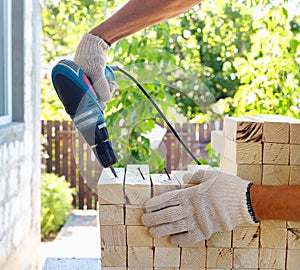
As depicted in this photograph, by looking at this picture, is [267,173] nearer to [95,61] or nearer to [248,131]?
[248,131]

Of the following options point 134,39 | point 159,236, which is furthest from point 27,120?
point 159,236

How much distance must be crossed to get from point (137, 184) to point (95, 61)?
264 mm

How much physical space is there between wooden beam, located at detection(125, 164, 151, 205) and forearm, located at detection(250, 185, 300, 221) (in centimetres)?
21

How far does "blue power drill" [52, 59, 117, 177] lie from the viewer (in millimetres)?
1003

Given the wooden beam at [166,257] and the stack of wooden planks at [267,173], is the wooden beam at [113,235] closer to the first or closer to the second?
the wooden beam at [166,257]

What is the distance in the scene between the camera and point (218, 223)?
44.5 inches

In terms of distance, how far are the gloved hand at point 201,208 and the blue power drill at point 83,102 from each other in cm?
16

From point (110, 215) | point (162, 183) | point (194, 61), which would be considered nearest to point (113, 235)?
point (110, 215)

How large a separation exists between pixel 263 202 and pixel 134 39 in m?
1.70

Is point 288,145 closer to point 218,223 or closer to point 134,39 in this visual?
point 218,223

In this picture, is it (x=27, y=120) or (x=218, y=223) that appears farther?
(x=27, y=120)

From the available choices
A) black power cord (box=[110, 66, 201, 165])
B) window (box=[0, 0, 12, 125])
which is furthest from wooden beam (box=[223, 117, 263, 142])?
window (box=[0, 0, 12, 125])

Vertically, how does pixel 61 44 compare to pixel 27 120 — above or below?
above

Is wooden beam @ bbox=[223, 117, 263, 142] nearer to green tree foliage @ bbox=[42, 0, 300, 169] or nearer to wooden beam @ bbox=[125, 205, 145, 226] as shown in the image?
green tree foliage @ bbox=[42, 0, 300, 169]
